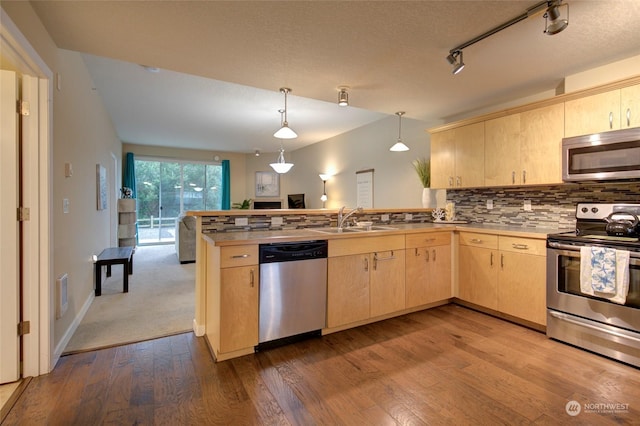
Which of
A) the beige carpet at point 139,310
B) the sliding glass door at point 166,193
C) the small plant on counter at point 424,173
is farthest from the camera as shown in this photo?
the sliding glass door at point 166,193

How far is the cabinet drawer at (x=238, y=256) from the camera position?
2105 mm

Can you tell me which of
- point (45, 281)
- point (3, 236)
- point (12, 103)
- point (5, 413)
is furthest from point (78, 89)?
point (5, 413)

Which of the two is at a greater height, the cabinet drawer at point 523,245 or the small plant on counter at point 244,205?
the small plant on counter at point 244,205

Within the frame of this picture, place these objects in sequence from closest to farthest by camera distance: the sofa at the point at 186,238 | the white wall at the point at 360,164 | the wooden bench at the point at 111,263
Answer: the wooden bench at the point at 111,263, the white wall at the point at 360,164, the sofa at the point at 186,238

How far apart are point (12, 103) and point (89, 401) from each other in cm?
182

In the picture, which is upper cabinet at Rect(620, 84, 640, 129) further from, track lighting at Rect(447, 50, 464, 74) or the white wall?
the white wall

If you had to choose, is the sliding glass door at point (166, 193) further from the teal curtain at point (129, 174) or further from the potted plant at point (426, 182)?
the potted plant at point (426, 182)

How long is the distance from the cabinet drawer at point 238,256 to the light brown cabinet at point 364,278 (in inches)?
25.8

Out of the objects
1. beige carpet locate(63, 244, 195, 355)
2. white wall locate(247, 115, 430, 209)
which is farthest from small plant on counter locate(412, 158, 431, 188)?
beige carpet locate(63, 244, 195, 355)

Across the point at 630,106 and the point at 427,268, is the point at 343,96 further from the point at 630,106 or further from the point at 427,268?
the point at 630,106

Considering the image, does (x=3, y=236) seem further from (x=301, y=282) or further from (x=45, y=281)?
(x=301, y=282)

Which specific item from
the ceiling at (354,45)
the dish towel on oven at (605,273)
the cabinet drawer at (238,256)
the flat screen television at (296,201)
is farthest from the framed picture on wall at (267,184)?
the dish towel on oven at (605,273)

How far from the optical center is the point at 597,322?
2.24 meters

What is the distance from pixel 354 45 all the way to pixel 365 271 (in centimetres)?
183
